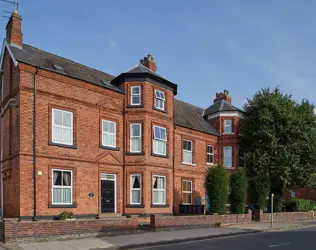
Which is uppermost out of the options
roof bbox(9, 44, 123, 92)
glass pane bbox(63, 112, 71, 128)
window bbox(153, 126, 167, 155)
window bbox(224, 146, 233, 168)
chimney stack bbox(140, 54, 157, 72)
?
chimney stack bbox(140, 54, 157, 72)

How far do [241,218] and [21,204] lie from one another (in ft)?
48.9

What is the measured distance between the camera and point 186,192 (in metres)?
27.0

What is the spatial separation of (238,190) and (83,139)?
11.8 meters

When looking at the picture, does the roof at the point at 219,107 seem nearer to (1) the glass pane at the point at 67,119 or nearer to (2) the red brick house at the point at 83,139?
(2) the red brick house at the point at 83,139

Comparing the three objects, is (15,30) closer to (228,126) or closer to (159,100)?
(159,100)

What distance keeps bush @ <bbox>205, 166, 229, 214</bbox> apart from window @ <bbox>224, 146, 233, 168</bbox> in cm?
820

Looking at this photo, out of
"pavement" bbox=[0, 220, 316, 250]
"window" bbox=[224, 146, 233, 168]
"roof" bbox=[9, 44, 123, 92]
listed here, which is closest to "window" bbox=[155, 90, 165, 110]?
"roof" bbox=[9, 44, 123, 92]

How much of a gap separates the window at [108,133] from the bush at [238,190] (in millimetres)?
9218

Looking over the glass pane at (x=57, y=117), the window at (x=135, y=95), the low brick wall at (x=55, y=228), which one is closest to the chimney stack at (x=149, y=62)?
the window at (x=135, y=95)

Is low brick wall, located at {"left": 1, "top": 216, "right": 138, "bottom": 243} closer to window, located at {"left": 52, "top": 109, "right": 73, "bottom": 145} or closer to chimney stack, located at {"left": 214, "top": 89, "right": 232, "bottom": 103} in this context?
window, located at {"left": 52, "top": 109, "right": 73, "bottom": 145}

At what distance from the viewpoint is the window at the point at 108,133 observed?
21109mm

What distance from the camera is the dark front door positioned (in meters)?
20.7

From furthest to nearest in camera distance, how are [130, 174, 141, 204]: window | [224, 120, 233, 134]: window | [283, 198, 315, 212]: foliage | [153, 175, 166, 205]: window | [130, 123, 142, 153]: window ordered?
1. [283, 198, 315, 212]: foliage
2. [224, 120, 233, 134]: window
3. [153, 175, 166, 205]: window
4. [130, 123, 142, 153]: window
5. [130, 174, 141, 204]: window

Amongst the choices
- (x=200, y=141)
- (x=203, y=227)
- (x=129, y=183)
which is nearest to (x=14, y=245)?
(x=129, y=183)
